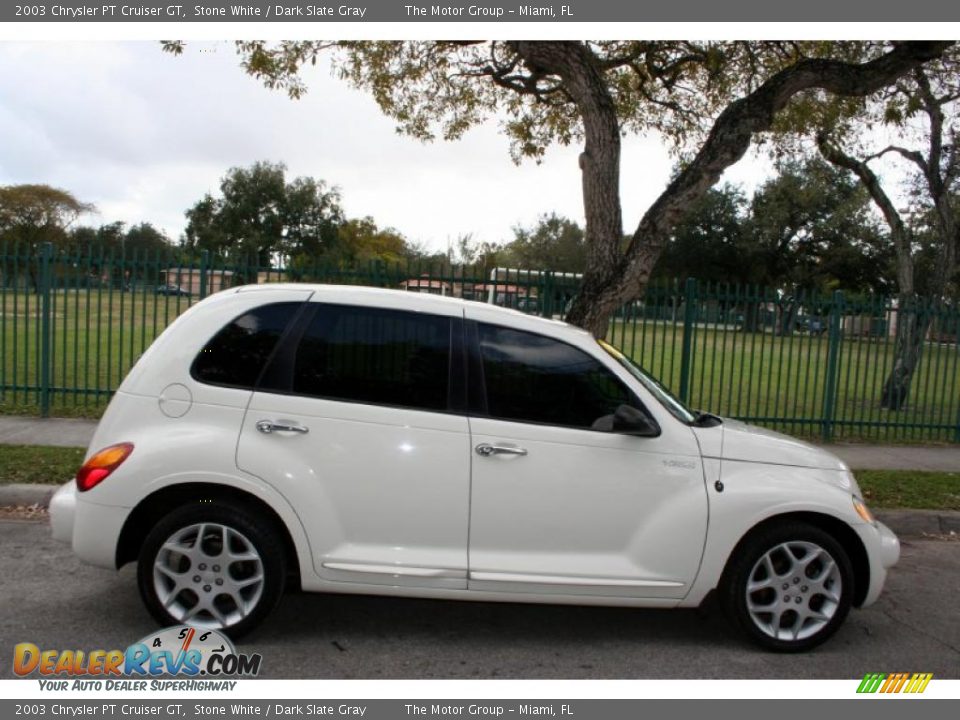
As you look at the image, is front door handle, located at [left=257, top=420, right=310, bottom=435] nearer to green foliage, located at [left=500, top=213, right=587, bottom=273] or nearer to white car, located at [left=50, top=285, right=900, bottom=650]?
white car, located at [left=50, top=285, right=900, bottom=650]

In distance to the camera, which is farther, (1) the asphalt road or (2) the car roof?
(2) the car roof

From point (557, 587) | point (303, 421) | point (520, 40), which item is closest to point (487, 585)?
point (557, 587)

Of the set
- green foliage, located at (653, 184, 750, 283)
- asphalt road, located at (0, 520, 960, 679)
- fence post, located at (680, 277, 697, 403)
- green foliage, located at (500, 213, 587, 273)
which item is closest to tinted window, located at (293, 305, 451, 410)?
asphalt road, located at (0, 520, 960, 679)

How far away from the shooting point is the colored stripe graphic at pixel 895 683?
387 cm

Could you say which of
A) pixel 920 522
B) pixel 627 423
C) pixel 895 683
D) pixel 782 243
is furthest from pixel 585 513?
A: pixel 782 243

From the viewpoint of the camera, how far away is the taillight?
389 centimetres

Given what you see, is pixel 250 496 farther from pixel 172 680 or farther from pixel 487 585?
pixel 487 585

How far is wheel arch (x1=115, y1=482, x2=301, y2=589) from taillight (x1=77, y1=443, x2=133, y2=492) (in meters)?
0.23

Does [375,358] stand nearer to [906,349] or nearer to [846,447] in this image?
[846,447]

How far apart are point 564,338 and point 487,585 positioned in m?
1.36

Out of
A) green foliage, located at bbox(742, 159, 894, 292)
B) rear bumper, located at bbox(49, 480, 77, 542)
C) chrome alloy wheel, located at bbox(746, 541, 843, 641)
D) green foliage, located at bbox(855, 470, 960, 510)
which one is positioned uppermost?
green foliage, located at bbox(742, 159, 894, 292)

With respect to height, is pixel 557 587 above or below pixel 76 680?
above

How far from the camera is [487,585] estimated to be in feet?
12.8

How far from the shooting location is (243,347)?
4082 millimetres
